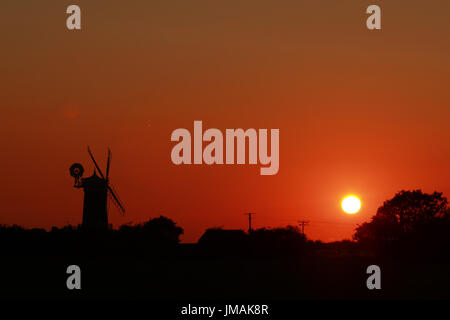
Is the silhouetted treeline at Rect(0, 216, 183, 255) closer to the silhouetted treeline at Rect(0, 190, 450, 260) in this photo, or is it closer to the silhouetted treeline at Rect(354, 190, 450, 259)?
the silhouetted treeline at Rect(0, 190, 450, 260)

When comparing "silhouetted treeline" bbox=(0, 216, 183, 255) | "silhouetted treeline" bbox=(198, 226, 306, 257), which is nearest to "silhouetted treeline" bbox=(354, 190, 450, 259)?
"silhouetted treeline" bbox=(198, 226, 306, 257)

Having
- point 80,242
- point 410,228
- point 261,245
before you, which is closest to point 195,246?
point 261,245

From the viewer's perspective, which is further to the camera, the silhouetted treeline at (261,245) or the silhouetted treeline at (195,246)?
the silhouetted treeline at (261,245)

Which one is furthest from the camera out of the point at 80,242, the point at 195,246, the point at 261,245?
the point at 195,246

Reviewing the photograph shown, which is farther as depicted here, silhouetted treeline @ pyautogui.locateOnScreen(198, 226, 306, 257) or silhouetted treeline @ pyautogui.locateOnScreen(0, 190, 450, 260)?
silhouetted treeline @ pyautogui.locateOnScreen(198, 226, 306, 257)

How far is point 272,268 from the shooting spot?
6056 centimetres

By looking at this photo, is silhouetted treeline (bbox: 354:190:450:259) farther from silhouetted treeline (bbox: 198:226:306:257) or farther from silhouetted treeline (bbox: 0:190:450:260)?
silhouetted treeline (bbox: 198:226:306:257)

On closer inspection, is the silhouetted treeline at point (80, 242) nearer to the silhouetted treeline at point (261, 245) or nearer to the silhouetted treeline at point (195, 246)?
the silhouetted treeline at point (195, 246)

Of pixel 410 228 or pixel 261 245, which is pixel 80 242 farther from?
pixel 410 228

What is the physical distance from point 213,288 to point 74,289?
814cm

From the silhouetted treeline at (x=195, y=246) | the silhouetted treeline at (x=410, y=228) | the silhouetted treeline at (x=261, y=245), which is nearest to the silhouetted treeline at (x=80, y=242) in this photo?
the silhouetted treeline at (x=195, y=246)

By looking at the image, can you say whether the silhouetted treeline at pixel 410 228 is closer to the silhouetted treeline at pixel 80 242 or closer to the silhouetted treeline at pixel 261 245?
the silhouetted treeline at pixel 261 245
